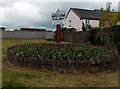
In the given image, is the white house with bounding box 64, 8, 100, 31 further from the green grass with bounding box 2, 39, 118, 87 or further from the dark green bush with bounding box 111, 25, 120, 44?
the green grass with bounding box 2, 39, 118, 87

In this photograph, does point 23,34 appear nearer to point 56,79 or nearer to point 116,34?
point 116,34

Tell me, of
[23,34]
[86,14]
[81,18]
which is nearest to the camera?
[23,34]

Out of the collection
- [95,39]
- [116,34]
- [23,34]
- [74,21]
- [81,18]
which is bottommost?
[95,39]

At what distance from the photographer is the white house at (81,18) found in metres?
32.1

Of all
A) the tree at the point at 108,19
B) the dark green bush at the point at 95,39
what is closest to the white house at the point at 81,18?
the tree at the point at 108,19

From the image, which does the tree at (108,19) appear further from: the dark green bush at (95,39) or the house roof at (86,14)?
the dark green bush at (95,39)

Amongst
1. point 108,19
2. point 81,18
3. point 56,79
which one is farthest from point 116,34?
point 81,18

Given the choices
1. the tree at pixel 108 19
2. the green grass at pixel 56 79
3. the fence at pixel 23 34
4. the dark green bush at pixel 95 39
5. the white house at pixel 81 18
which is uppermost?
the white house at pixel 81 18

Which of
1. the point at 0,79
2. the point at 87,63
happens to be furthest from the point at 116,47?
the point at 0,79

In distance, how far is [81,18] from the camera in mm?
31672

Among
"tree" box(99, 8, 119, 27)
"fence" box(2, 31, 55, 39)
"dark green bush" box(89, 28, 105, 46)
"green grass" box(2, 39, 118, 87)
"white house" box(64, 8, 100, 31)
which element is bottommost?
"green grass" box(2, 39, 118, 87)

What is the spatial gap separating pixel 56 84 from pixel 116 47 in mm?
6819

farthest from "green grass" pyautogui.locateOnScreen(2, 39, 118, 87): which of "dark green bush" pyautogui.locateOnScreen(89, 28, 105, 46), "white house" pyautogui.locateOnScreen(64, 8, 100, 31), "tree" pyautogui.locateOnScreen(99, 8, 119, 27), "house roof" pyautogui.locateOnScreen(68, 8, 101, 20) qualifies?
"house roof" pyautogui.locateOnScreen(68, 8, 101, 20)

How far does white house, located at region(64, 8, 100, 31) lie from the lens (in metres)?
32.1
